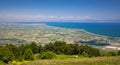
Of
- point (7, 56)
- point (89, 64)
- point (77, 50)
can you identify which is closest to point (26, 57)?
point (7, 56)

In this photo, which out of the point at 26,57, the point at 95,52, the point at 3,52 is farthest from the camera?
the point at 95,52

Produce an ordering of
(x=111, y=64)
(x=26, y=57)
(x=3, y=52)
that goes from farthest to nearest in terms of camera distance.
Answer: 1. (x=3, y=52)
2. (x=26, y=57)
3. (x=111, y=64)

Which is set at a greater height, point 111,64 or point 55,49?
point 111,64

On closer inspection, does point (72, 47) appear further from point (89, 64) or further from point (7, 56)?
point (89, 64)

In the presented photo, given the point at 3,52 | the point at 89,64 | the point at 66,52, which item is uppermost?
the point at 89,64

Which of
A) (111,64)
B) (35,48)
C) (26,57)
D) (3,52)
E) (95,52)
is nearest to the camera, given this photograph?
(111,64)

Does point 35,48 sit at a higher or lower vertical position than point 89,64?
lower

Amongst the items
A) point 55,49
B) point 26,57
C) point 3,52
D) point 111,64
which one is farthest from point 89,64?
point 55,49

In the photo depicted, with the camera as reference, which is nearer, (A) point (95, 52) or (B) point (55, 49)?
(A) point (95, 52)

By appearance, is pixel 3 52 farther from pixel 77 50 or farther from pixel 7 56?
pixel 77 50
